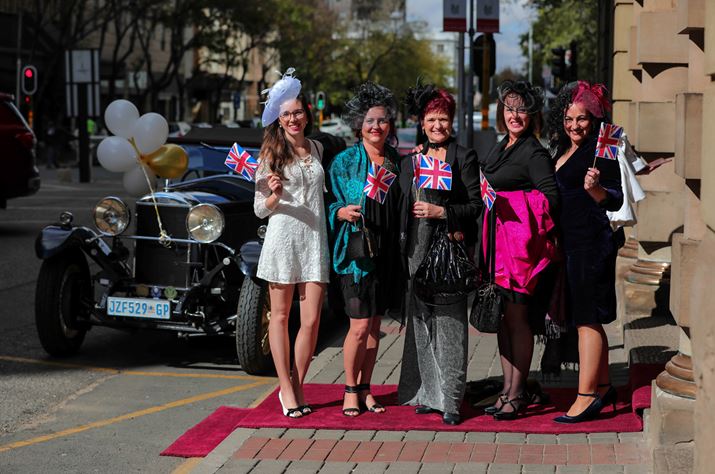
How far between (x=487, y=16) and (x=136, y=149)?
1034 cm

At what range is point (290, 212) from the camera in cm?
705

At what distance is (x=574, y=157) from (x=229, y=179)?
14.0 feet

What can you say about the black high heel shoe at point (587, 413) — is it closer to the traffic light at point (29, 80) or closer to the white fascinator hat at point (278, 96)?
the white fascinator hat at point (278, 96)

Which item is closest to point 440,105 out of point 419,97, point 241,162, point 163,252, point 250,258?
point 419,97

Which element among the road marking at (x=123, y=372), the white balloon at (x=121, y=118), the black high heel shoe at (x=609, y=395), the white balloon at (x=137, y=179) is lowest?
the road marking at (x=123, y=372)

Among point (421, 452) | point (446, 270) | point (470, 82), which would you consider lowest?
point (421, 452)

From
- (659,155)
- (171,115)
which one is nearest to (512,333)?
(659,155)

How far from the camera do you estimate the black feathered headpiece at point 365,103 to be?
6.96 m

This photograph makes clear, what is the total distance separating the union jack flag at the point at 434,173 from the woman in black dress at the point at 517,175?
0.99 ft

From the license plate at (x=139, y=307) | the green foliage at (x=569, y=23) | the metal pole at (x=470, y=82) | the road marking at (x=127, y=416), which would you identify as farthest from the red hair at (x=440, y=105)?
the green foliage at (x=569, y=23)

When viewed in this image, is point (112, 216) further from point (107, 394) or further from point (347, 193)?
point (347, 193)

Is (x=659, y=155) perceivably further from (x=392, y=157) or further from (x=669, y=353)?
(x=392, y=157)

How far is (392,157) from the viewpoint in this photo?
23.0ft

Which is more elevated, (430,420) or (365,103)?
(365,103)
